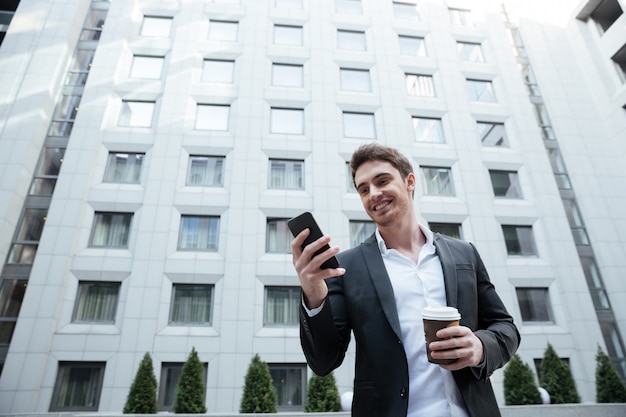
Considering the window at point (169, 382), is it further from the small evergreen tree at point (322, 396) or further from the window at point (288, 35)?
the window at point (288, 35)

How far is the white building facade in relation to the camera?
12.9 metres

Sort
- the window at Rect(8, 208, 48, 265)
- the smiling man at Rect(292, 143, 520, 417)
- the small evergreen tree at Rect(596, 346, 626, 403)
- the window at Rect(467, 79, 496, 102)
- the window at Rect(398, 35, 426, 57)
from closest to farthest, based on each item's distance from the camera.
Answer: the smiling man at Rect(292, 143, 520, 417), the small evergreen tree at Rect(596, 346, 626, 403), the window at Rect(8, 208, 48, 265), the window at Rect(467, 79, 496, 102), the window at Rect(398, 35, 426, 57)

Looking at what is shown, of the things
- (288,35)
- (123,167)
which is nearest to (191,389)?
(123,167)

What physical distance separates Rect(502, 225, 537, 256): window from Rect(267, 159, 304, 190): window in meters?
9.99

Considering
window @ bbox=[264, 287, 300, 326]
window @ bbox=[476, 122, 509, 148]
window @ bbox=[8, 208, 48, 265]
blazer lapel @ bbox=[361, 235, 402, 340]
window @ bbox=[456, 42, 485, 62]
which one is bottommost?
blazer lapel @ bbox=[361, 235, 402, 340]

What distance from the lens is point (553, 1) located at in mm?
21609

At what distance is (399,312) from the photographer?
7.26ft

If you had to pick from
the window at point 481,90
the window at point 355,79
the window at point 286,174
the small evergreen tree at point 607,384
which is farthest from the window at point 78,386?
the window at point 481,90

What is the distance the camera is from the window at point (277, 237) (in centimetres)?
1491

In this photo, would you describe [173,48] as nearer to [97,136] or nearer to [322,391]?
→ [97,136]

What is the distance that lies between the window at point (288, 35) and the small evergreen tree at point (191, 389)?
16340mm

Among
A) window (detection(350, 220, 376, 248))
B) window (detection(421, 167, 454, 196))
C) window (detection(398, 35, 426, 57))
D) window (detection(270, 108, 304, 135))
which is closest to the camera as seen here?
window (detection(350, 220, 376, 248))

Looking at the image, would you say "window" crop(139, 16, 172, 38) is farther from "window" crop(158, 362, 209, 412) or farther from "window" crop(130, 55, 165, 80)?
"window" crop(158, 362, 209, 412)

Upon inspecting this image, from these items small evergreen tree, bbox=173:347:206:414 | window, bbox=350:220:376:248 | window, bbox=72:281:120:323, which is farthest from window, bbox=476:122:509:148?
window, bbox=72:281:120:323
